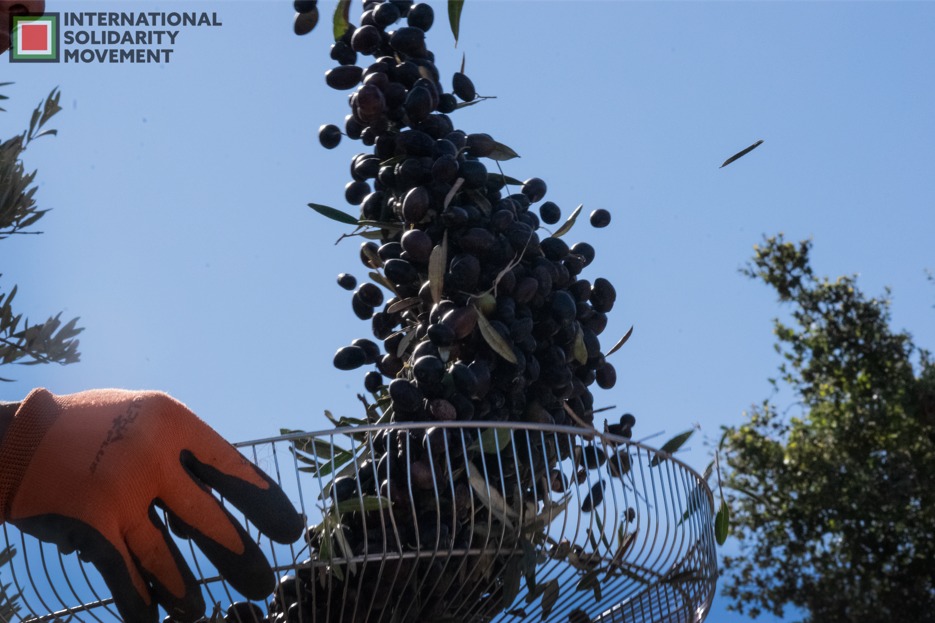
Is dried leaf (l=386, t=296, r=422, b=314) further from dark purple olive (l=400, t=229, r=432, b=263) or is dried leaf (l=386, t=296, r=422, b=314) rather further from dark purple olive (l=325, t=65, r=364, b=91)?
dark purple olive (l=325, t=65, r=364, b=91)

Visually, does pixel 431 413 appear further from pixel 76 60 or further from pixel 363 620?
pixel 76 60

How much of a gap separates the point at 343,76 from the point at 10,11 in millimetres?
360

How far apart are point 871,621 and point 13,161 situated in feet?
12.8

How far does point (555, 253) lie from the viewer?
1076 mm

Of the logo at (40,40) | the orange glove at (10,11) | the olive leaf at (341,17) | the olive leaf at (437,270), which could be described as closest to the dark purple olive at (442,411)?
the olive leaf at (437,270)

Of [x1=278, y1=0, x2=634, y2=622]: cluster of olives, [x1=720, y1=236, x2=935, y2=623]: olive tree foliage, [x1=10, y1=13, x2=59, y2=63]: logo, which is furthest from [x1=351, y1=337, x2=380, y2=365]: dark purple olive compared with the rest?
[x1=720, y1=236, x2=935, y2=623]: olive tree foliage

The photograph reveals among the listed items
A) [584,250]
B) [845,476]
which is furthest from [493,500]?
[845,476]

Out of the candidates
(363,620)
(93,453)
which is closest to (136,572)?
(93,453)

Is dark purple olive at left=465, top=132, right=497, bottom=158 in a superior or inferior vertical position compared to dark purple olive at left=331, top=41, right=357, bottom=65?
inferior

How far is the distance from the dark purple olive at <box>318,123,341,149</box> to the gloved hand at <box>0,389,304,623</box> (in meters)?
0.45

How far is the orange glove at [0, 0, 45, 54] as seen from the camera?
1.07 m

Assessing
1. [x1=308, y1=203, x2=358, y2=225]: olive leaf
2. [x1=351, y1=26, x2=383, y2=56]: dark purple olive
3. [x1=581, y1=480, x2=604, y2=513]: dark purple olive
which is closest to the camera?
[x1=581, y1=480, x2=604, y2=513]: dark purple olive

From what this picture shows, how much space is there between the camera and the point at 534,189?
1.15 m

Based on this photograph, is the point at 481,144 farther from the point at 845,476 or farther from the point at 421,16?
the point at 845,476
